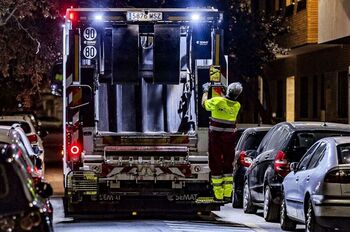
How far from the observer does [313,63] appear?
1332 inches

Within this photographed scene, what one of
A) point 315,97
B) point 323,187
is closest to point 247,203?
Answer: point 323,187

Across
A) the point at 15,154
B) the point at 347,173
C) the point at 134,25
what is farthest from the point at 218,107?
the point at 15,154

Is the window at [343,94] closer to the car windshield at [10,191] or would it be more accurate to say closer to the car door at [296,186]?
the car door at [296,186]

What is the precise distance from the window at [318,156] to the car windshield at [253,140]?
17.4 feet

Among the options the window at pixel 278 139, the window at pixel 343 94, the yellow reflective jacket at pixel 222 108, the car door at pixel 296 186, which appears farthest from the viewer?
the window at pixel 343 94

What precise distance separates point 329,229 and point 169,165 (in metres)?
3.21

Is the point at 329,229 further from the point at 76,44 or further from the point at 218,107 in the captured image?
the point at 76,44

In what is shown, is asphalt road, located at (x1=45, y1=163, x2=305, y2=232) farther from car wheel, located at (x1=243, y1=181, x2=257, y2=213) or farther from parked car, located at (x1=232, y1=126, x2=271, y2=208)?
parked car, located at (x1=232, y1=126, x2=271, y2=208)

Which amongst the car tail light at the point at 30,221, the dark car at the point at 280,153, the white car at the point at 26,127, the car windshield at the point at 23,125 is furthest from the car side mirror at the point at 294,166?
the car windshield at the point at 23,125

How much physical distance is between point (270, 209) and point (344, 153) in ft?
10.9

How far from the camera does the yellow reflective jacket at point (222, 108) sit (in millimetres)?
15430

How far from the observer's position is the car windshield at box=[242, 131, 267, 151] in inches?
780

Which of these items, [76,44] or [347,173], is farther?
[76,44]

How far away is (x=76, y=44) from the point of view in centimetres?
1545
